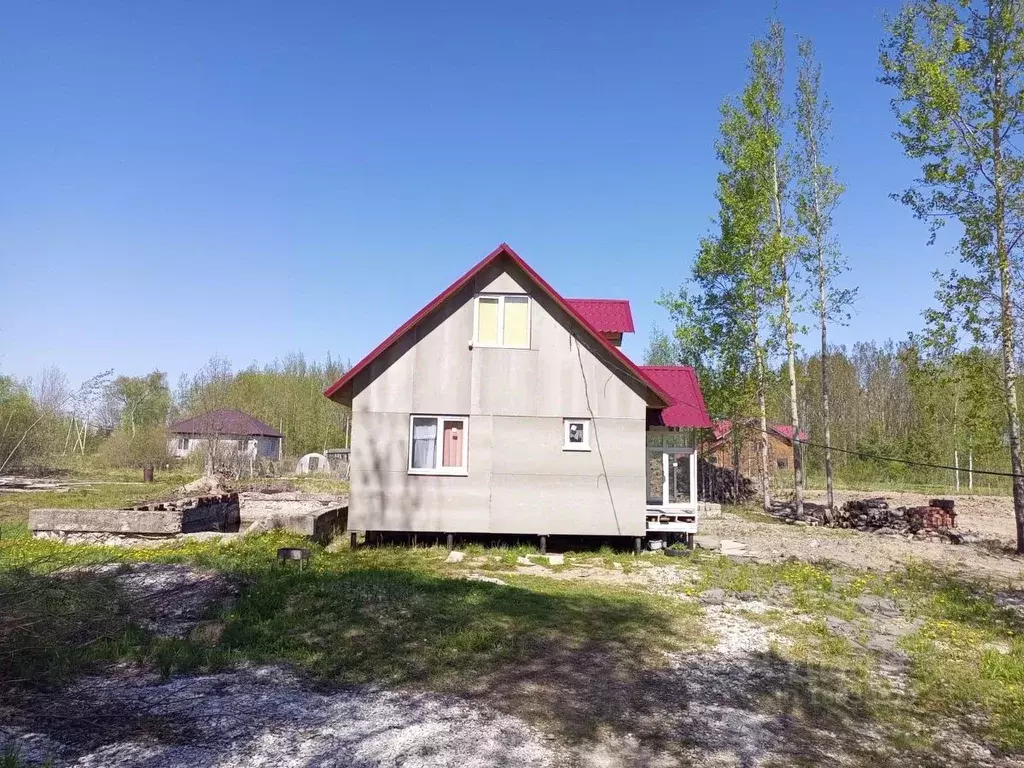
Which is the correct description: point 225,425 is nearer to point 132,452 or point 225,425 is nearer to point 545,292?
point 132,452

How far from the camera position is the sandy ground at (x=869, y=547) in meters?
15.9

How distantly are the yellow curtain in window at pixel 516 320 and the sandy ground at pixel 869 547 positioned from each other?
7.42 m

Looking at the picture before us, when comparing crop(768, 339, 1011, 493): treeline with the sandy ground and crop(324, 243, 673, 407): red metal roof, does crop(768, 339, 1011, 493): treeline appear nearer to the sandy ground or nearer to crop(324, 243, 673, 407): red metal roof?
the sandy ground

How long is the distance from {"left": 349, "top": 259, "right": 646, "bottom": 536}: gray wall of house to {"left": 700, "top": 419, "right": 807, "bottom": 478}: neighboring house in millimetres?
8079

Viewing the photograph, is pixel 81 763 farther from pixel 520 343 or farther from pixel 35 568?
pixel 520 343

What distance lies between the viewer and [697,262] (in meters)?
27.7

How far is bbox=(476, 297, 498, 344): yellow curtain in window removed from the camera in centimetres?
1560

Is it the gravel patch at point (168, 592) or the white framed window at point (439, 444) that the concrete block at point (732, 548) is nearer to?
the white framed window at point (439, 444)

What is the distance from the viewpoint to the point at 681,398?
55.7 feet

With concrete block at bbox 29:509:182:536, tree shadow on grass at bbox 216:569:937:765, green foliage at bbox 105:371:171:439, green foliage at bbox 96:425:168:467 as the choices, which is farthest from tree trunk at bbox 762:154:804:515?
green foliage at bbox 105:371:171:439

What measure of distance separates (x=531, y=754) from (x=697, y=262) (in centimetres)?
2487

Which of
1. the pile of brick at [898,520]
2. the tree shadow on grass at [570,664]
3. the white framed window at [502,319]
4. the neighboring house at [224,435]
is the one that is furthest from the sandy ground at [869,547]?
the neighboring house at [224,435]

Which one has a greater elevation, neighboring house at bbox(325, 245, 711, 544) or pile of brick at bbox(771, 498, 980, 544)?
neighboring house at bbox(325, 245, 711, 544)

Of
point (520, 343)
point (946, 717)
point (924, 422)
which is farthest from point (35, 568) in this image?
point (924, 422)
